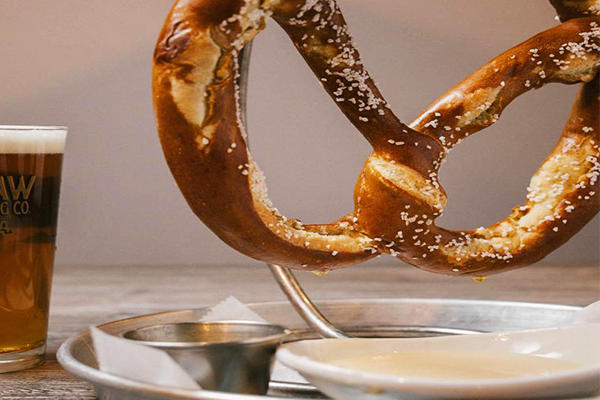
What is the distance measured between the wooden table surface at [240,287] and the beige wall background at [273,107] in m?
0.26

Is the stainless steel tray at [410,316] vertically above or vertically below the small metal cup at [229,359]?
below

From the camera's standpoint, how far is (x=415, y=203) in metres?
0.63

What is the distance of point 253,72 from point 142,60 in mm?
290

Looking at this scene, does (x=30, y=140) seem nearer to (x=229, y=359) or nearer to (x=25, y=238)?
(x=25, y=238)

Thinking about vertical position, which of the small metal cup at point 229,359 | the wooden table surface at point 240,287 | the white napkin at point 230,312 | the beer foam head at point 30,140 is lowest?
the wooden table surface at point 240,287

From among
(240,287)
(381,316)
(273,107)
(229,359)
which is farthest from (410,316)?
(273,107)

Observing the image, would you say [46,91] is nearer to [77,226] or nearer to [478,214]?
[77,226]

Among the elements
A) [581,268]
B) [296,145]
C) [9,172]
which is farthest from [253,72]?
[9,172]

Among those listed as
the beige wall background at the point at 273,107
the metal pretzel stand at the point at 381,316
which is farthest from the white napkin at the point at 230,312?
the beige wall background at the point at 273,107

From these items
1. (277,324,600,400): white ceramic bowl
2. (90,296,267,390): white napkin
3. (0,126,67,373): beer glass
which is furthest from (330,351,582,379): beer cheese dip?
(0,126,67,373): beer glass

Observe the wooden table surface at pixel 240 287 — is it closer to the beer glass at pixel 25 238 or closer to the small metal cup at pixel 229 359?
the beer glass at pixel 25 238

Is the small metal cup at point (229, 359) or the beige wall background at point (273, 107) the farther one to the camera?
the beige wall background at point (273, 107)

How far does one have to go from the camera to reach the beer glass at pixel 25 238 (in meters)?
0.75

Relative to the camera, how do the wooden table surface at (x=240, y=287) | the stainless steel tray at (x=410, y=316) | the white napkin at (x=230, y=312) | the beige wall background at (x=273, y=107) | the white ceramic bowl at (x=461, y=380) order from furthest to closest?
the beige wall background at (x=273, y=107), the wooden table surface at (x=240, y=287), the stainless steel tray at (x=410, y=316), the white napkin at (x=230, y=312), the white ceramic bowl at (x=461, y=380)
